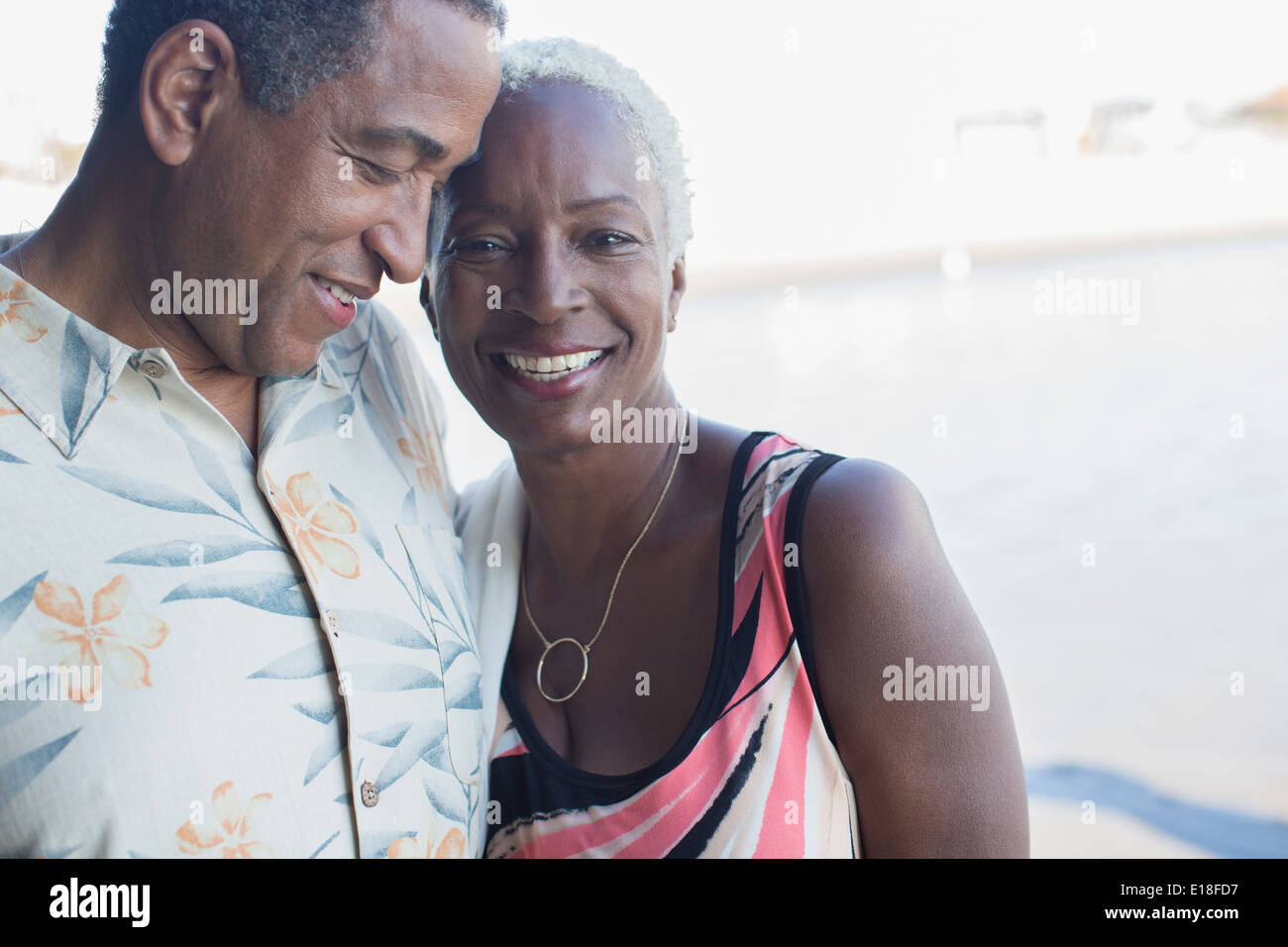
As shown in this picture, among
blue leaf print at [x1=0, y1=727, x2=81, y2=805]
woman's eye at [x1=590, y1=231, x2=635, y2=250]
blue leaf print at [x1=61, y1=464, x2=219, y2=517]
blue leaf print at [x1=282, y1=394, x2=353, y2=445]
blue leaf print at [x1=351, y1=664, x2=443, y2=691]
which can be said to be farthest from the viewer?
woman's eye at [x1=590, y1=231, x2=635, y2=250]

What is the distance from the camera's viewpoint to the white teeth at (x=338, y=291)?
4.42ft

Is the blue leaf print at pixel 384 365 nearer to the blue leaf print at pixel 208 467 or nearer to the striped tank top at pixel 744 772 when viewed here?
the blue leaf print at pixel 208 467

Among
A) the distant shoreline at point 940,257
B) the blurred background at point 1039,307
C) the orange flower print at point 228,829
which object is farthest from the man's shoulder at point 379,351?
the distant shoreline at point 940,257

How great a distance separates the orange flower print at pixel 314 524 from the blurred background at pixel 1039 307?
0.58 meters

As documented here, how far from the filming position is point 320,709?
48.9 inches

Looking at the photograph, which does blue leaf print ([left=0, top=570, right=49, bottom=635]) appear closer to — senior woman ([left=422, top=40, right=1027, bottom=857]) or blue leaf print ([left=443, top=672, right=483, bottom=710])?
blue leaf print ([left=443, top=672, right=483, bottom=710])

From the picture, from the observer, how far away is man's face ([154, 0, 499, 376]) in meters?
1.26

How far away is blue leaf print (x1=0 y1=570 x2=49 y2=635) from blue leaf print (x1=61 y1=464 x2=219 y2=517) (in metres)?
0.12

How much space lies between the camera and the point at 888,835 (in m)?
1.36

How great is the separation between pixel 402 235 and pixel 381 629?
0.49 meters

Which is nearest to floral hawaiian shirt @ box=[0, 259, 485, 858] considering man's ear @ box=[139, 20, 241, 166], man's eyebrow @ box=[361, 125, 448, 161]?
man's ear @ box=[139, 20, 241, 166]

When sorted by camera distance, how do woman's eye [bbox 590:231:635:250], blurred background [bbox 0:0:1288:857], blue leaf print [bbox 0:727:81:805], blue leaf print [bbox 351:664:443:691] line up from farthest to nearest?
blurred background [bbox 0:0:1288:857], woman's eye [bbox 590:231:635:250], blue leaf print [bbox 351:664:443:691], blue leaf print [bbox 0:727:81:805]
